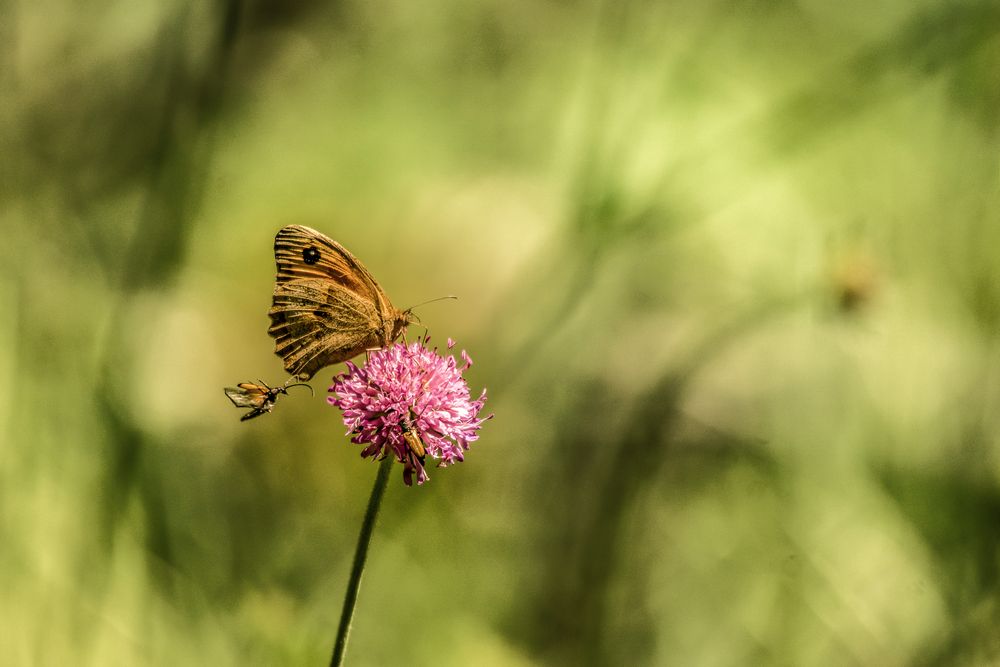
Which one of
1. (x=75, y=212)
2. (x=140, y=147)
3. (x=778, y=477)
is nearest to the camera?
(x=778, y=477)

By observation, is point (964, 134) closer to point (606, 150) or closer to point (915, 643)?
point (606, 150)

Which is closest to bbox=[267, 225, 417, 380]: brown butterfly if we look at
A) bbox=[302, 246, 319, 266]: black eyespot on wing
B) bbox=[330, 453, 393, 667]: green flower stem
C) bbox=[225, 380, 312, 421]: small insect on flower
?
bbox=[302, 246, 319, 266]: black eyespot on wing

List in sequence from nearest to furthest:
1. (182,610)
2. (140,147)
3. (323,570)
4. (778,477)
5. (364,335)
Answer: (364,335) < (182,610) < (323,570) < (778,477) < (140,147)

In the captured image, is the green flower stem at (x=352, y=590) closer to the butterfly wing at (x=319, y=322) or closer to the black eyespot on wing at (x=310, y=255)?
the butterfly wing at (x=319, y=322)

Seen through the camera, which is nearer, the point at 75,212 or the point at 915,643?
the point at 915,643

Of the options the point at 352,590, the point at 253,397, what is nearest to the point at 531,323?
the point at 253,397

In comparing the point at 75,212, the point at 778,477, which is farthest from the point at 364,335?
the point at 75,212

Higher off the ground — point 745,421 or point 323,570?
point 745,421
